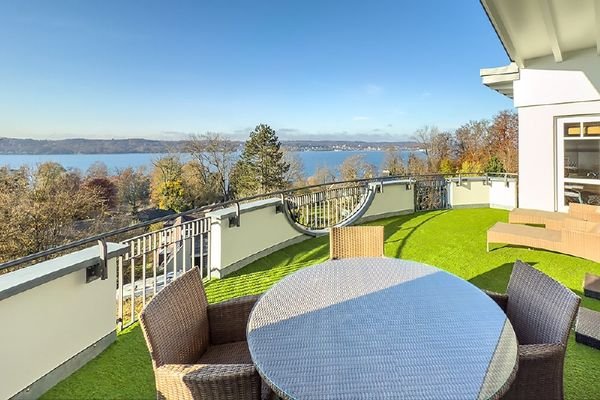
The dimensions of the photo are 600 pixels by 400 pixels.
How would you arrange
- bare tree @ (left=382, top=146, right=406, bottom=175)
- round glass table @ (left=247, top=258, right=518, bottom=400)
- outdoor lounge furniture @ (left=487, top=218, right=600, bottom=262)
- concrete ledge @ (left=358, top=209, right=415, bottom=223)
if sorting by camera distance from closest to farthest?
round glass table @ (left=247, top=258, right=518, bottom=400), outdoor lounge furniture @ (left=487, top=218, right=600, bottom=262), concrete ledge @ (left=358, top=209, right=415, bottom=223), bare tree @ (left=382, top=146, right=406, bottom=175)

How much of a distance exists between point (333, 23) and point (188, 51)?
598 inches

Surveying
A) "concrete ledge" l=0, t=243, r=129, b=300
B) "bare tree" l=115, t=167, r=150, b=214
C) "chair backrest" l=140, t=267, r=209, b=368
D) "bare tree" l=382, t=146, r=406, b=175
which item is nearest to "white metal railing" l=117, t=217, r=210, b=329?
"concrete ledge" l=0, t=243, r=129, b=300

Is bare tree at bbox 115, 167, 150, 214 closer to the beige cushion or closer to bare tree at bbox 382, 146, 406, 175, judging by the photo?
bare tree at bbox 382, 146, 406, 175

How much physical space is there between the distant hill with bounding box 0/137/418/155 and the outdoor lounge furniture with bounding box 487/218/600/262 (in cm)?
2266

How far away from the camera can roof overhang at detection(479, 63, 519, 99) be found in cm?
720

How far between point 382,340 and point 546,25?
6.34 metres

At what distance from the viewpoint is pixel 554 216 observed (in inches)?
242

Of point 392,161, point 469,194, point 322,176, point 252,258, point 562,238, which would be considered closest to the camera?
point 562,238

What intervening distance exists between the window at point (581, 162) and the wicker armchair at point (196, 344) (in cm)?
733

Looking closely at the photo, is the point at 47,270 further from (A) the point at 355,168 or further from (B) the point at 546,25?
(A) the point at 355,168

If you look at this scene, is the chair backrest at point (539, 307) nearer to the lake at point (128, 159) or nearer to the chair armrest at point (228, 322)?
the chair armrest at point (228, 322)

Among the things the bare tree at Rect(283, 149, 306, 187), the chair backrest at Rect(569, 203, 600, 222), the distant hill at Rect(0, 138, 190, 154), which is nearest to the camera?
the chair backrest at Rect(569, 203, 600, 222)

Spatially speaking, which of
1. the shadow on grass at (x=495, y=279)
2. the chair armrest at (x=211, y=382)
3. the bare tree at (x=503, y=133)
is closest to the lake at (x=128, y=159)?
the bare tree at (x=503, y=133)

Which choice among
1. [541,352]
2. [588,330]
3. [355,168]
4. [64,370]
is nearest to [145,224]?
[64,370]
